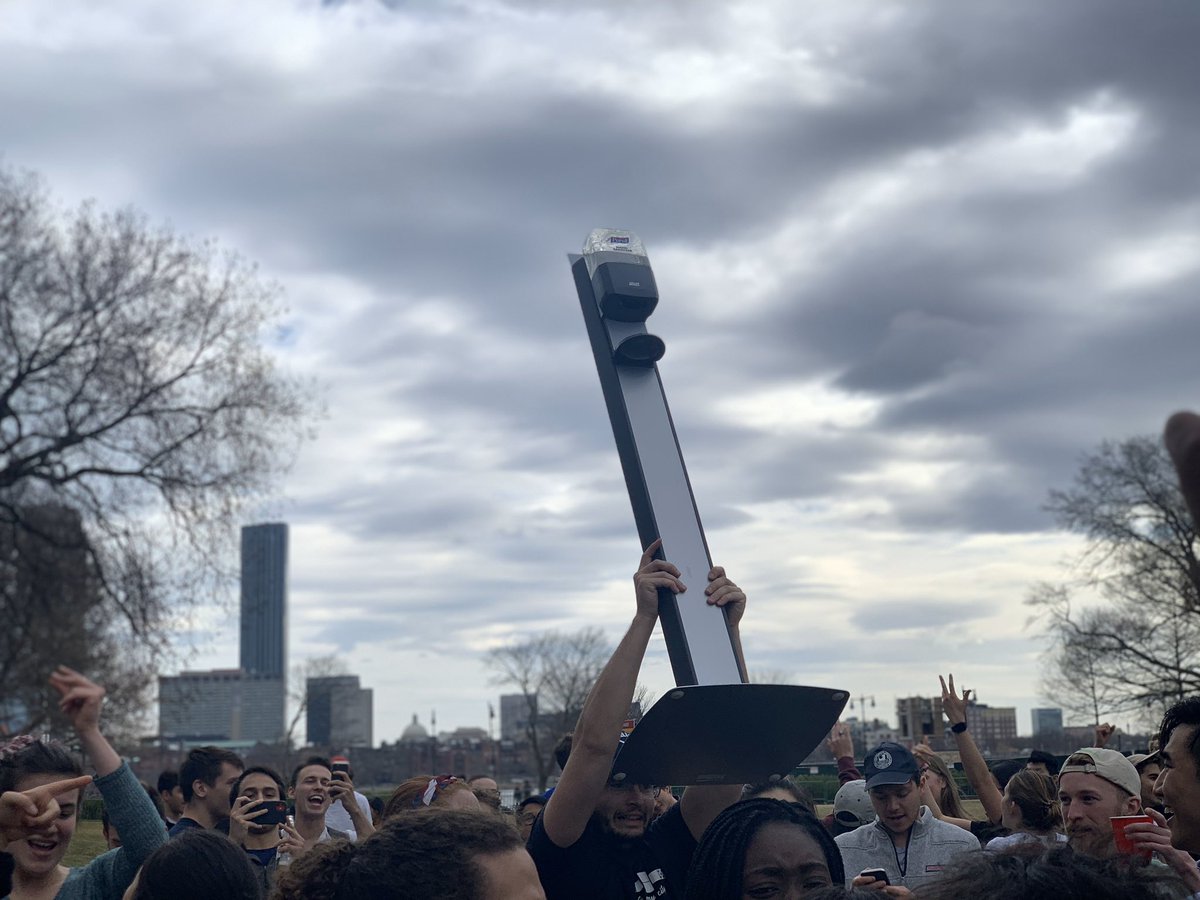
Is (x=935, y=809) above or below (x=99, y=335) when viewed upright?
below

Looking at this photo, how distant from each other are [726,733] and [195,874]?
4.06 feet

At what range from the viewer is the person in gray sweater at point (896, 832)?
5336mm

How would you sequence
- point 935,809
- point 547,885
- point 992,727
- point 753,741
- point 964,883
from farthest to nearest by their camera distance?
point 992,727 → point 935,809 → point 547,885 → point 753,741 → point 964,883

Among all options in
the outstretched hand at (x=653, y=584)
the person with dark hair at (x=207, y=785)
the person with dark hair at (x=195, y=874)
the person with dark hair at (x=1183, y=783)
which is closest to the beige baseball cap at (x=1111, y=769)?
the person with dark hair at (x=1183, y=783)

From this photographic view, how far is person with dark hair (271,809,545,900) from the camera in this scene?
2.17m

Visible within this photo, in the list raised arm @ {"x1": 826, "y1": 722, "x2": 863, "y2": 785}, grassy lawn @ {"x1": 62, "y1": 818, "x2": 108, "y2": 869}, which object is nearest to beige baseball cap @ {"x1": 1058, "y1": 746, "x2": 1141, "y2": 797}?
raised arm @ {"x1": 826, "y1": 722, "x2": 863, "y2": 785}

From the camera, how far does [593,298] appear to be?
3.55 metres

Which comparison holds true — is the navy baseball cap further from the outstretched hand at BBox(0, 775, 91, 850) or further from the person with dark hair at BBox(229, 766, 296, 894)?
the outstretched hand at BBox(0, 775, 91, 850)

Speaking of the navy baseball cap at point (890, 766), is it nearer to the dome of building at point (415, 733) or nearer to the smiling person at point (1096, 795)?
the smiling person at point (1096, 795)

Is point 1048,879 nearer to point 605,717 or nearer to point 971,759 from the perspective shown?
point 605,717

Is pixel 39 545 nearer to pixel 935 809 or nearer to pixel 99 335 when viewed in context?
pixel 99 335

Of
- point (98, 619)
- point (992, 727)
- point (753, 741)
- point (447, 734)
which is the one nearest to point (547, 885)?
point (753, 741)

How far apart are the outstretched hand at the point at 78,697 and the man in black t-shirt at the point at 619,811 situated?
120 centimetres

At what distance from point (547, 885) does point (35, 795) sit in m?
1.36
